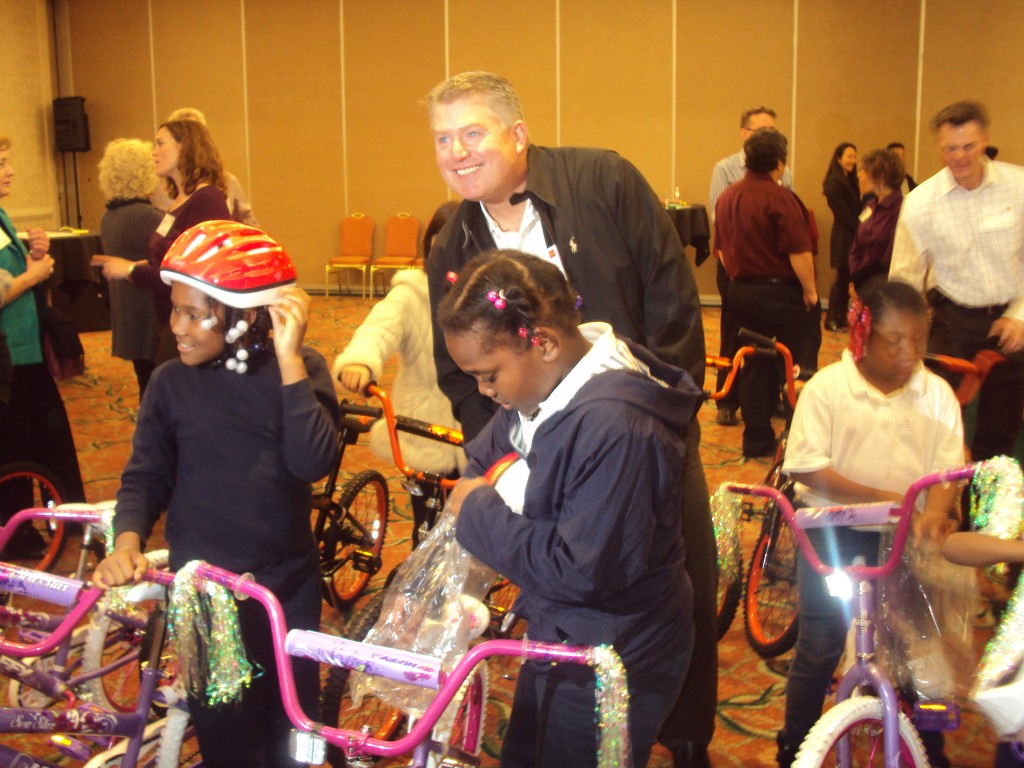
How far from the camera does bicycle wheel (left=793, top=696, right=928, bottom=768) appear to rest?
1950 millimetres

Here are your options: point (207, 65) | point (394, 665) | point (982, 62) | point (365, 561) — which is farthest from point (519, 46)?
point (394, 665)

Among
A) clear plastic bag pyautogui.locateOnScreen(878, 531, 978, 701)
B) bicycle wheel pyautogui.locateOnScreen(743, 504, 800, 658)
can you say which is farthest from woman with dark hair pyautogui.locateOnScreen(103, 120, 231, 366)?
clear plastic bag pyautogui.locateOnScreen(878, 531, 978, 701)

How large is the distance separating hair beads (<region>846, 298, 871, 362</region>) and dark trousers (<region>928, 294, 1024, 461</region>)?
5.07 ft

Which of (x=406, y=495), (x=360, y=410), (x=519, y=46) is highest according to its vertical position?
(x=519, y=46)

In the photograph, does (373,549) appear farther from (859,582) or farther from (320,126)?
(320,126)

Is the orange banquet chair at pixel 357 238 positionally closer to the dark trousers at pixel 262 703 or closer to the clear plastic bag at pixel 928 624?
the dark trousers at pixel 262 703

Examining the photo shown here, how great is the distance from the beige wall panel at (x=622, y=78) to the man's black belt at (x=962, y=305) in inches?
331

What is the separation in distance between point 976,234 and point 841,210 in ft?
23.5

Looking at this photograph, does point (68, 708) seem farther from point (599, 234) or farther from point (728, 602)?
point (728, 602)

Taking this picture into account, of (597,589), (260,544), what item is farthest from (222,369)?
(597,589)

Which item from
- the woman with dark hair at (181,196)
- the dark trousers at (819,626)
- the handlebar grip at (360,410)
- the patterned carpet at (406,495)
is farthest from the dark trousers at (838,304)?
the dark trousers at (819,626)

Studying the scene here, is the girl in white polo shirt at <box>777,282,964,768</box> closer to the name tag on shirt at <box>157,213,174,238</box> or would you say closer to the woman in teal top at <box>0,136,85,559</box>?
the name tag on shirt at <box>157,213,174,238</box>

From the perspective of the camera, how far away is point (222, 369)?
2252mm

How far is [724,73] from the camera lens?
1219cm
